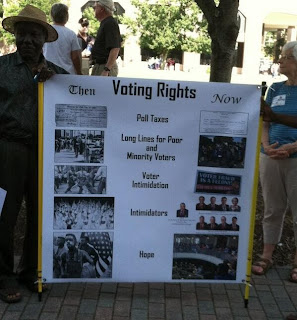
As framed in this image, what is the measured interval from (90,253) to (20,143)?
0.93 m

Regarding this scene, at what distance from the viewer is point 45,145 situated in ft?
10.6

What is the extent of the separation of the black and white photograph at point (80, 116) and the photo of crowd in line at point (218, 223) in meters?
1.00

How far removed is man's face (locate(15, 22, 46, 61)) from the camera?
3.40 meters

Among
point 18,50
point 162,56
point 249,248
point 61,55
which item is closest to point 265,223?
point 249,248

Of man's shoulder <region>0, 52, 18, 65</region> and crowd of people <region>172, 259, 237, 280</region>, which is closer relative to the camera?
man's shoulder <region>0, 52, 18, 65</region>

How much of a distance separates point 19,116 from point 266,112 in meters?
1.72

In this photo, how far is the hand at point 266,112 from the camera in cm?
330

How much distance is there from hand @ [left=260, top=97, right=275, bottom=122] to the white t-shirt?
10.2 feet

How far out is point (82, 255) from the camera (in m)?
3.43

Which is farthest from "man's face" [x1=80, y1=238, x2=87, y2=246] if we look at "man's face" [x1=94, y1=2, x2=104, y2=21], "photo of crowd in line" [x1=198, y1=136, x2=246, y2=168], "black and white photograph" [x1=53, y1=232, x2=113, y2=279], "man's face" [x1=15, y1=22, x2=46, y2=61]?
"man's face" [x1=94, y1=2, x2=104, y2=21]

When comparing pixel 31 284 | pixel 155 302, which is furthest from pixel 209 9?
pixel 31 284

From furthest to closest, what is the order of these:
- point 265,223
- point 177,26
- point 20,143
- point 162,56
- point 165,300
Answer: point 162,56 < point 177,26 < point 265,223 < point 165,300 < point 20,143

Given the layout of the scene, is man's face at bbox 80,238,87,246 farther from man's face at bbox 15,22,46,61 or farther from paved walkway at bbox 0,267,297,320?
man's face at bbox 15,22,46,61

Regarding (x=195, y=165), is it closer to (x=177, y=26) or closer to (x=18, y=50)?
(x=18, y=50)
